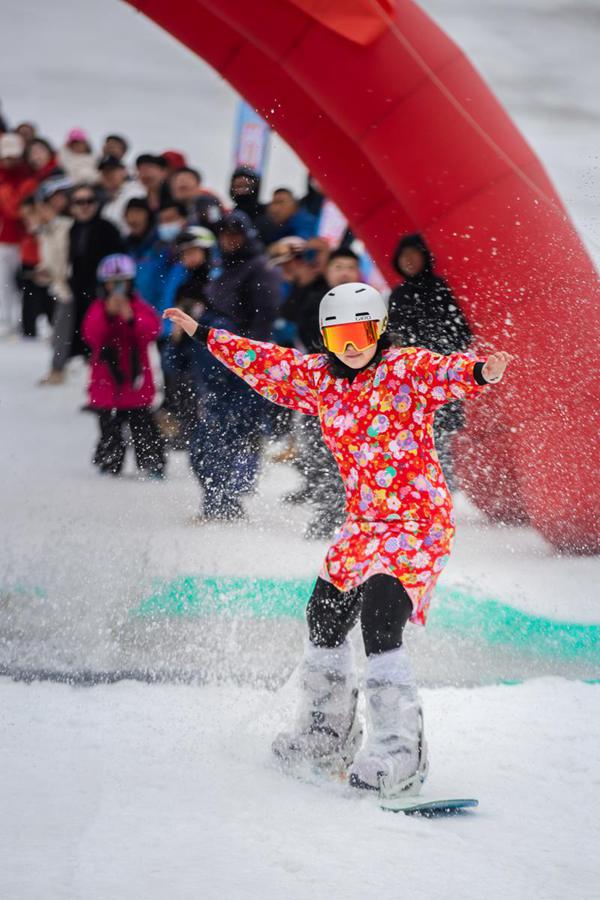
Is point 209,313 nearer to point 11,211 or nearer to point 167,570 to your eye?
point 167,570

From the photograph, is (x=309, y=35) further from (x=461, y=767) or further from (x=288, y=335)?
(x=461, y=767)

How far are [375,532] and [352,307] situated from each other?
644 millimetres

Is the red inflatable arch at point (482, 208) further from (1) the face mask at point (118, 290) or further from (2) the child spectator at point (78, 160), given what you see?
(2) the child spectator at point (78, 160)

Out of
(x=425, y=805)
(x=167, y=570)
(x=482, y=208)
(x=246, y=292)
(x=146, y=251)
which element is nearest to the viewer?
(x=425, y=805)

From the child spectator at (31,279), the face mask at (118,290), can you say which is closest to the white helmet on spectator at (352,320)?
the face mask at (118,290)

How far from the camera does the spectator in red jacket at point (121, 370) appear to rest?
7.90m

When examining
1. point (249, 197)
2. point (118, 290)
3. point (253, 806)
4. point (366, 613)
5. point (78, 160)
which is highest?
point (78, 160)

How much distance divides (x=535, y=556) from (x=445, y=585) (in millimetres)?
710

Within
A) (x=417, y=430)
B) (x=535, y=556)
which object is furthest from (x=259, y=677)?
(x=535, y=556)

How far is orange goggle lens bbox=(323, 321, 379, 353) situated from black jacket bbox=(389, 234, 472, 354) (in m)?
2.62

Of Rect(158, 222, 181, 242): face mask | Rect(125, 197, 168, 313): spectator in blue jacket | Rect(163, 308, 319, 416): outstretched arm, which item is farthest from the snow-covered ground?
Rect(158, 222, 181, 242): face mask

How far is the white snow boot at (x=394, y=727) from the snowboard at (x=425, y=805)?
0.17 ft

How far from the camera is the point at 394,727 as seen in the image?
10.9 ft

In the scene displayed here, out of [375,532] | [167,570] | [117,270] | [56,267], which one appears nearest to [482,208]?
[167,570]
